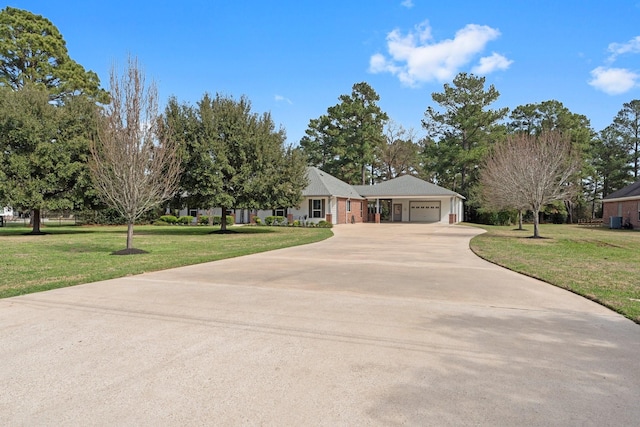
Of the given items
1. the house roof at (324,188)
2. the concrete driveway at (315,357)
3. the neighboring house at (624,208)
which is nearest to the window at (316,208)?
the house roof at (324,188)

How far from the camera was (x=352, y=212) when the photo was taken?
1462 inches

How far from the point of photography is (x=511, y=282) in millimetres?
7602

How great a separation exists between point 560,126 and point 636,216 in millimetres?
19749

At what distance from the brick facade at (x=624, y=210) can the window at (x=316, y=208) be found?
23.3 metres

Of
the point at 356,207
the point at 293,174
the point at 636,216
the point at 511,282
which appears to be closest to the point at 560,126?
the point at 636,216

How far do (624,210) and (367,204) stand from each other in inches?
847

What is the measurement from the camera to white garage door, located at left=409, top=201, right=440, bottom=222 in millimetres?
38237

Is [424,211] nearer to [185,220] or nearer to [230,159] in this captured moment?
[185,220]

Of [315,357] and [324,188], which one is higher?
[324,188]

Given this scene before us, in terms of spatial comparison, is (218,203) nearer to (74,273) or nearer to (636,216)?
(74,273)

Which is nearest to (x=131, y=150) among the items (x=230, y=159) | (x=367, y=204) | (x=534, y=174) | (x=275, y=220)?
(x=230, y=159)

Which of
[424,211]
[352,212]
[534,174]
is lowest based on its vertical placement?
[352,212]

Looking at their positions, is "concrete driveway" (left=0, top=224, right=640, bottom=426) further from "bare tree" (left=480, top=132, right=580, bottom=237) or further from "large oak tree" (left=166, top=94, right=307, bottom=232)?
"large oak tree" (left=166, top=94, right=307, bottom=232)

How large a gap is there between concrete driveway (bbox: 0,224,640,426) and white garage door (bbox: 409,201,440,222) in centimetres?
3221
